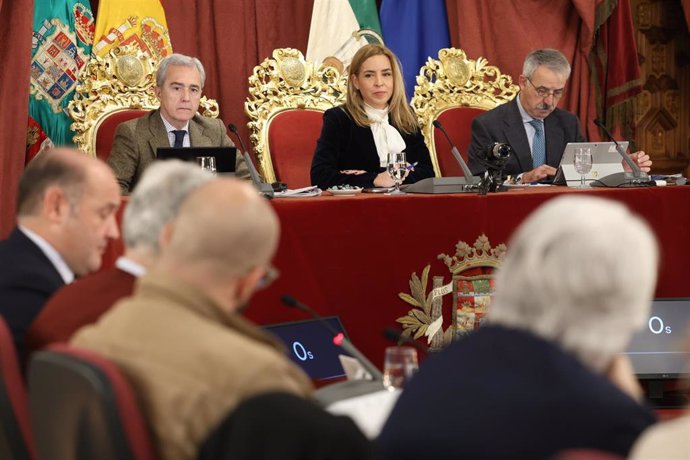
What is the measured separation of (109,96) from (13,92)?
0.42 meters

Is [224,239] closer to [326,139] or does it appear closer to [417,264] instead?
[417,264]

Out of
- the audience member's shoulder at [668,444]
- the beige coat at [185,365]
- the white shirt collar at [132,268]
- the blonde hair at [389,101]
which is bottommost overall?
the audience member's shoulder at [668,444]

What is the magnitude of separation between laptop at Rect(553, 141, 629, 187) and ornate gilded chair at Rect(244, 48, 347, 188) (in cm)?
133

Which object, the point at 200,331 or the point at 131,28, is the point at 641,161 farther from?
the point at 200,331

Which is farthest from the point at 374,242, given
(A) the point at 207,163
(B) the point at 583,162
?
(B) the point at 583,162

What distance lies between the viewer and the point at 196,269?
5.43 ft

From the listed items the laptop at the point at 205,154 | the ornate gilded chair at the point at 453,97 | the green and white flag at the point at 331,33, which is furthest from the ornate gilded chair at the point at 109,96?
the ornate gilded chair at the point at 453,97

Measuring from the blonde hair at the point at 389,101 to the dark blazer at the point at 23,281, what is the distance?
274 cm

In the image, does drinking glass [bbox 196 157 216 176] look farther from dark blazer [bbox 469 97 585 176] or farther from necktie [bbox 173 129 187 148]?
dark blazer [bbox 469 97 585 176]

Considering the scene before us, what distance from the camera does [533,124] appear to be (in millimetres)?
5332

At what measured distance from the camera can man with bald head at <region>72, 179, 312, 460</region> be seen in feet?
4.97

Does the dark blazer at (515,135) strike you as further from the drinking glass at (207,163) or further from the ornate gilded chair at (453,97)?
the drinking glass at (207,163)

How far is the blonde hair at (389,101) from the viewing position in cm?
504

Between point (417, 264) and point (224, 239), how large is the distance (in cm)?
248
